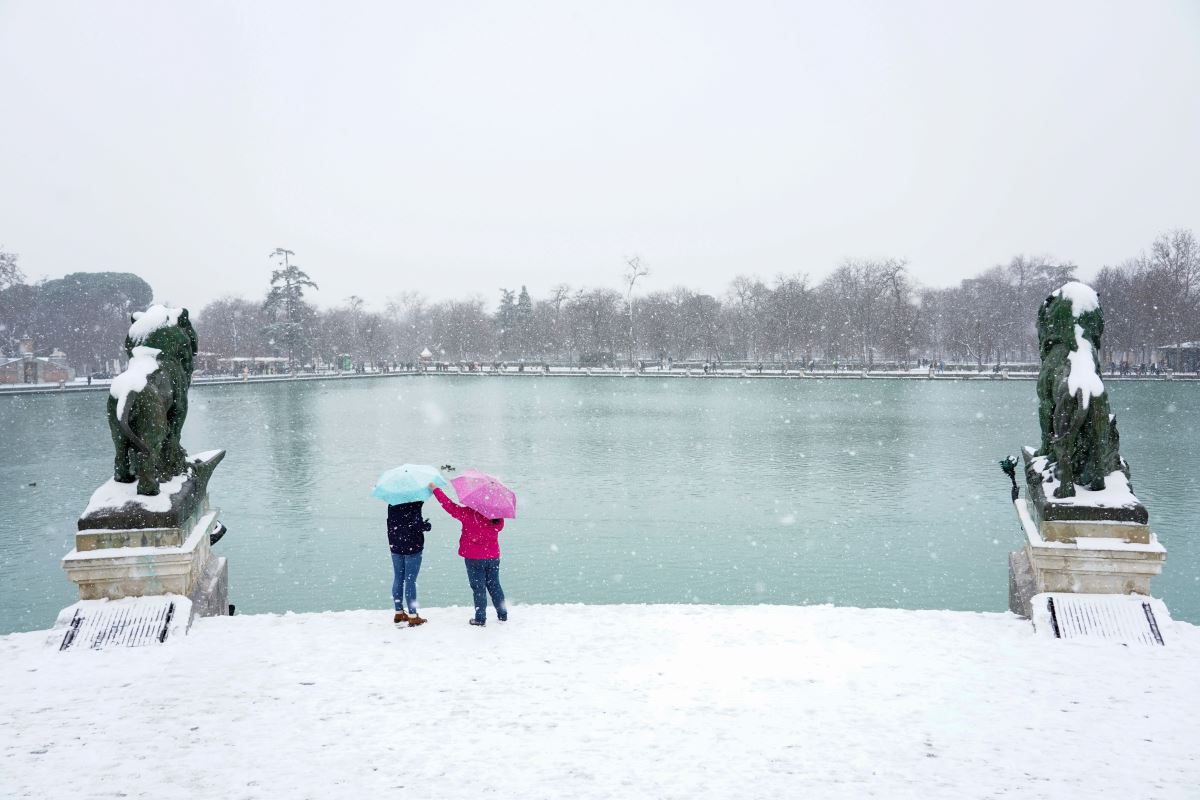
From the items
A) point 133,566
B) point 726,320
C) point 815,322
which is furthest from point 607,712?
point 726,320

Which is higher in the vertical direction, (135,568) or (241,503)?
(135,568)

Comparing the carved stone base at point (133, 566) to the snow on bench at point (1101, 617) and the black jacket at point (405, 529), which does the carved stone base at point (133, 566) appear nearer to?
the black jacket at point (405, 529)

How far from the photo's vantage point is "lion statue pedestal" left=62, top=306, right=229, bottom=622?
20.6 feet

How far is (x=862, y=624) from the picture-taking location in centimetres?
640

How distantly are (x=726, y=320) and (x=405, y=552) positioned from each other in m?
87.0

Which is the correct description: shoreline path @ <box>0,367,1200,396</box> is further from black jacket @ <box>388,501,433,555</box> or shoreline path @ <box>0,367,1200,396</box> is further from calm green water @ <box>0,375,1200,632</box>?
black jacket @ <box>388,501,433,555</box>

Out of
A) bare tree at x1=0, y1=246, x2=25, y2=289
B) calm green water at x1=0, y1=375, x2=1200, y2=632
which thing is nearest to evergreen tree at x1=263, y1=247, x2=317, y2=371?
bare tree at x1=0, y1=246, x2=25, y2=289

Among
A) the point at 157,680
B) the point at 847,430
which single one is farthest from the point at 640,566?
the point at 847,430

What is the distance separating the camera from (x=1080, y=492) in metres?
6.42

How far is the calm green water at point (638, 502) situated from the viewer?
34.7 feet

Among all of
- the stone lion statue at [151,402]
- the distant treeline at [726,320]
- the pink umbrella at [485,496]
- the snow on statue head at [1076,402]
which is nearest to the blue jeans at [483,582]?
the pink umbrella at [485,496]

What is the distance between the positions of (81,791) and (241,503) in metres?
12.8

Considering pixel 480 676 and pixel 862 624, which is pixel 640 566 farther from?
pixel 480 676

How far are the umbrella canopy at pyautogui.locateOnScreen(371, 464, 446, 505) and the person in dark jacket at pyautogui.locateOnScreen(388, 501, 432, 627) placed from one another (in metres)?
0.16
